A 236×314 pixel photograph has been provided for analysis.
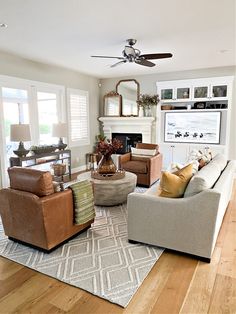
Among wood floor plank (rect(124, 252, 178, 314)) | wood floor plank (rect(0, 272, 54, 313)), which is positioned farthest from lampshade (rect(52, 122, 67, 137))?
wood floor plank (rect(124, 252, 178, 314))

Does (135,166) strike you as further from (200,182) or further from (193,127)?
(200,182)

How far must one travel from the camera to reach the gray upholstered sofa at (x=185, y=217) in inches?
95.9

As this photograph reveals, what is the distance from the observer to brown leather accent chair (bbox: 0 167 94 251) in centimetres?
253

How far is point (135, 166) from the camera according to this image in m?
5.17

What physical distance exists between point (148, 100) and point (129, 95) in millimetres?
757

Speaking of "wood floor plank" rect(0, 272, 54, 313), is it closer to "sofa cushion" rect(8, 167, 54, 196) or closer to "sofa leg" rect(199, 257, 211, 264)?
"sofa cushion" rect(8, 167, 54, 196)

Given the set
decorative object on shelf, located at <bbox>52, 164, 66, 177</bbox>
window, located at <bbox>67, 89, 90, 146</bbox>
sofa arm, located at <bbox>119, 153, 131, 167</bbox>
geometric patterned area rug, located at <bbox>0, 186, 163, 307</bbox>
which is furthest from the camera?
window, located at <bbox>67, 89, 90, 146</bbox>

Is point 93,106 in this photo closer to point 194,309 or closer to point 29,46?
point 29,46

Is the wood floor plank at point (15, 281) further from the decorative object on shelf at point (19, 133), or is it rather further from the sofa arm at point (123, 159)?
the sofa arm at point (123, 159)

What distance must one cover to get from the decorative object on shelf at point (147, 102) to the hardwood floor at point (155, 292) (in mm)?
4838

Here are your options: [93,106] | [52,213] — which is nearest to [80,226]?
[52,213]

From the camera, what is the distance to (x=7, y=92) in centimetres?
484

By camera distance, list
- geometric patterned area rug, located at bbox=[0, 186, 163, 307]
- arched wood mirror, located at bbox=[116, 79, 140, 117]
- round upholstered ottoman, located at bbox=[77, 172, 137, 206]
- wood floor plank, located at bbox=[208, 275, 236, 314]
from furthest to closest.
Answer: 1. arched wood mirror, located at bbox=[116, 79, 140, 117]
2. round upholstered ottoman, located at bbox=[77, 172, 137, 206]
3. geometric patterned area rug, located at bbox=[0, 186, 163, 307]
4. wood floor plank, located at bbox=[208, 275, 236, 314]

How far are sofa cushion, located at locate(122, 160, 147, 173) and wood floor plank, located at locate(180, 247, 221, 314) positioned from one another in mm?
2666
